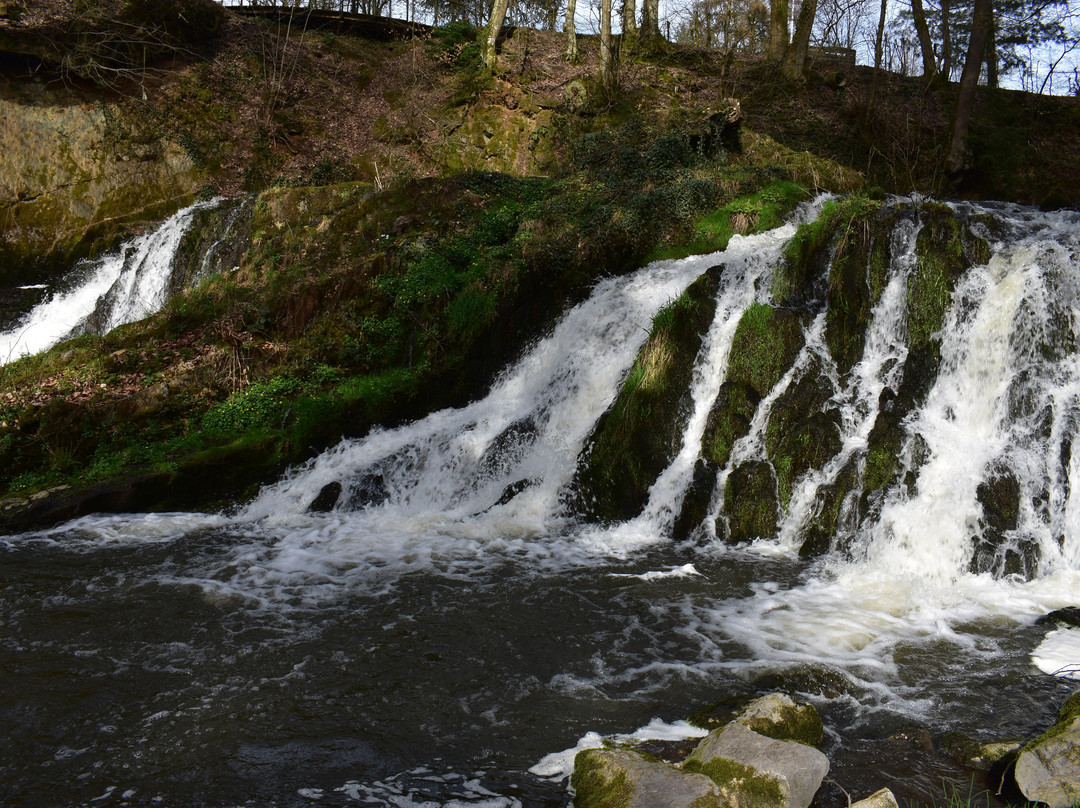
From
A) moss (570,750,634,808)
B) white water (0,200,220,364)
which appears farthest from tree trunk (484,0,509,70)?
moss (570,750,634,808)

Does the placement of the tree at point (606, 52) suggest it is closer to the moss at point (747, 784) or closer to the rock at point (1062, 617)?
the rock at point (1062, 617)

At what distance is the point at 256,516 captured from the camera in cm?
891

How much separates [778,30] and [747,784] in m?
22.8

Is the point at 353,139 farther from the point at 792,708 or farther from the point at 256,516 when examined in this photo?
the point at 792,708

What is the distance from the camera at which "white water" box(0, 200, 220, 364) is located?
14.4 m

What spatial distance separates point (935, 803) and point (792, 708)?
815mm

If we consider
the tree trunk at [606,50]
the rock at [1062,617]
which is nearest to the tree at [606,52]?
the tree trunk at [606,50]

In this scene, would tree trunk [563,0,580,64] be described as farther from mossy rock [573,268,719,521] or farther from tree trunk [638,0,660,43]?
mossy rock [573,268,719,521]

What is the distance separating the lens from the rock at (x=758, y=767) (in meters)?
3.35

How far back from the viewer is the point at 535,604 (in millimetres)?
6238

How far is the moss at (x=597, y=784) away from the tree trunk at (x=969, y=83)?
16.2 m

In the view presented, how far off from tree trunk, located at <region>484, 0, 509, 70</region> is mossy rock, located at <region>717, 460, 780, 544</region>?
15670 mm

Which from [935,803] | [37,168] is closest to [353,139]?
[37,168]

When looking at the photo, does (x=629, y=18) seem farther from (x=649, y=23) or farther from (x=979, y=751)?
(x=979, y=751)
